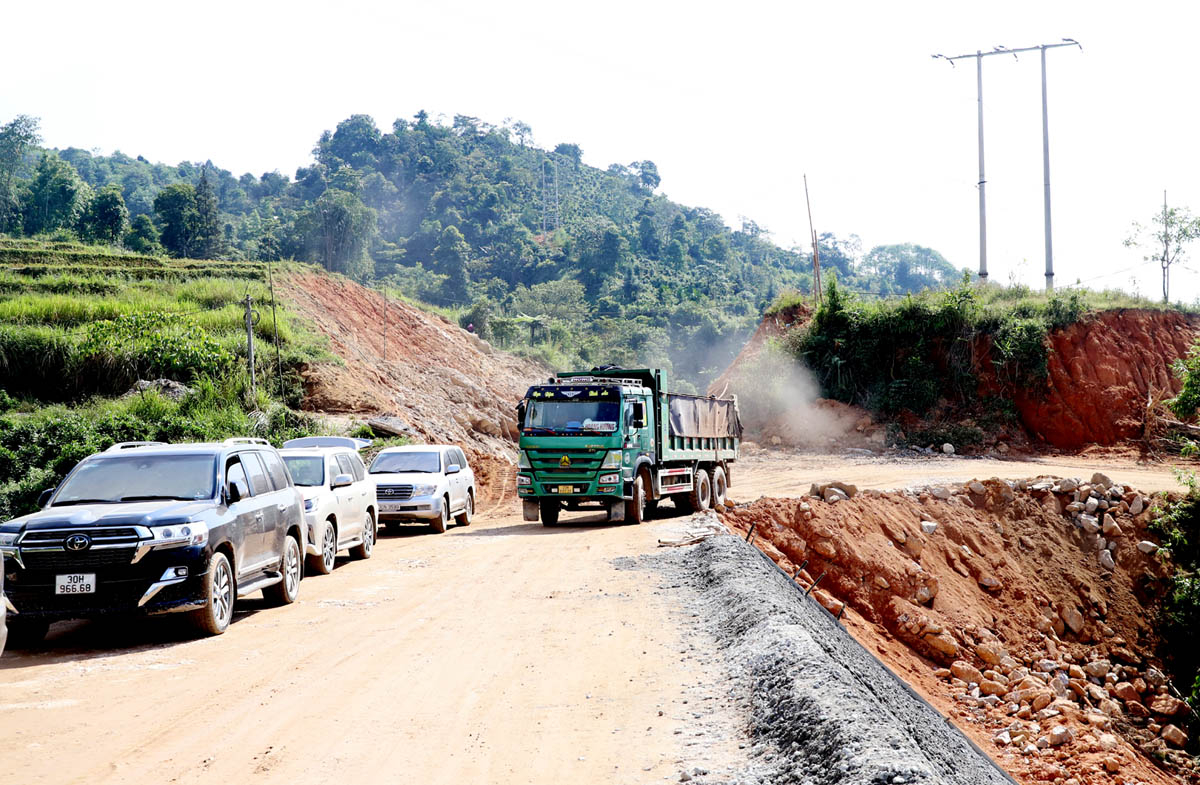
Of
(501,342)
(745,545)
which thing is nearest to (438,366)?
(501,342)

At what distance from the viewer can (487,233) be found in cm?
11331

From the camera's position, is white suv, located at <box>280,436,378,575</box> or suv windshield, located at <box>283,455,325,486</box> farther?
suv windshield, located at <box>283,455,325,486</box>

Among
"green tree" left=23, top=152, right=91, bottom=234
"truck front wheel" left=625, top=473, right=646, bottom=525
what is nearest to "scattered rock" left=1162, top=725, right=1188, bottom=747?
"truck front wheel" left=625, top=473, right=646, bottom=525

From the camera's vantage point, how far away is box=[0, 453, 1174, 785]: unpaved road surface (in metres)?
6.09

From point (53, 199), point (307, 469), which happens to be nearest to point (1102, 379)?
point (307, 469)

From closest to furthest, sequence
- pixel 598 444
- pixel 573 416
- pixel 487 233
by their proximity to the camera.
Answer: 1. pixel 598 444
2. pixel 573 416
3. pixel 487 233

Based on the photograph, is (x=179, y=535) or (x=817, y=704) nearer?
(x=817, y=704)

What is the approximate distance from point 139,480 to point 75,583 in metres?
1.51

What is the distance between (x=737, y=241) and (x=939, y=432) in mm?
89465

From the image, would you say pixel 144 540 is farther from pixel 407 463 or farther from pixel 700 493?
pixel 700 493

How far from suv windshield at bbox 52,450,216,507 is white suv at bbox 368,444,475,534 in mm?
9060

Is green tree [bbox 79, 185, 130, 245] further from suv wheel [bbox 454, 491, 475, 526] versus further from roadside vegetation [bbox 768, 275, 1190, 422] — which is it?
suv wheel [bbox 454, 491, 475, 526]

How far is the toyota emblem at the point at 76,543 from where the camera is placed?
365 inches

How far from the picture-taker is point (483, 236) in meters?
112
